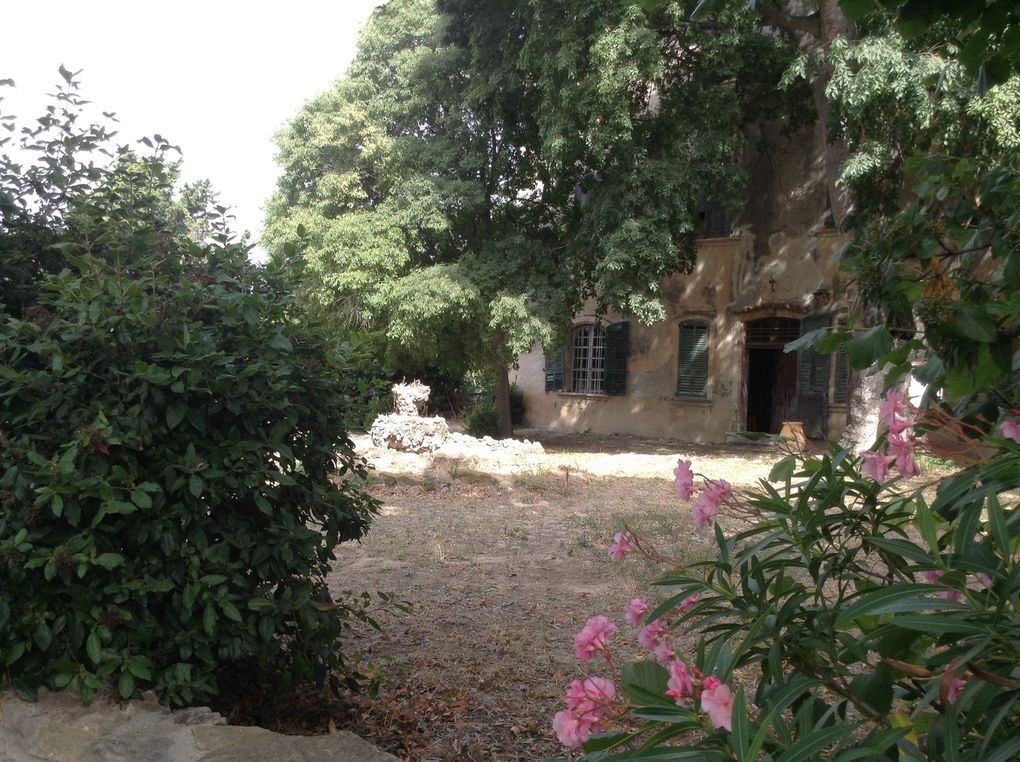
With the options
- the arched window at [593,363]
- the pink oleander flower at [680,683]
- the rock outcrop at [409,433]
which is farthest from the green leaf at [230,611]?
the arched window at [593,363]

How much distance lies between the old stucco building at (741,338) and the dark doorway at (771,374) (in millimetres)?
23

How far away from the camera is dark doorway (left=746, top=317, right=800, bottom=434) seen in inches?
665

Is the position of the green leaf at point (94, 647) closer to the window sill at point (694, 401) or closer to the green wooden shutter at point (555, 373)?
the window sill at point (694, 401)

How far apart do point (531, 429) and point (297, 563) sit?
17572 mm

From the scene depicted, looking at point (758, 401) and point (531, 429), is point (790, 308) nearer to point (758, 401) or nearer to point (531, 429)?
point (758, 401)

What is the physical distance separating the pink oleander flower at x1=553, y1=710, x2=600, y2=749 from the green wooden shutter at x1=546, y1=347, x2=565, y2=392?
60.4 feet

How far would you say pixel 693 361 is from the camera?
57.8 ft

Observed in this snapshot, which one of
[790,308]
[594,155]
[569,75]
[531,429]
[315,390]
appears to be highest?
[569,75]

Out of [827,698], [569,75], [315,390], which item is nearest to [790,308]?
[569,75]

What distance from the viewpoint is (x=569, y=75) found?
13.0m

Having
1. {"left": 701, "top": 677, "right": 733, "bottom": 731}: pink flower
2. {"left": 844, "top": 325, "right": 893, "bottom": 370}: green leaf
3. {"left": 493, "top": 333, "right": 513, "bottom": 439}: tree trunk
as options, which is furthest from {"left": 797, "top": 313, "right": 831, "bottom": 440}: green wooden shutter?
{"left": 701, "top": 677, "right": 733, "bottom": 731}: pink flower

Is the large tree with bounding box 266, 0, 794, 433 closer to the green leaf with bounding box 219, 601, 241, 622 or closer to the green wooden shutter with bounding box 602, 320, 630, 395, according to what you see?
the green wooden shutter with bounding box 602, 320, 630, 395

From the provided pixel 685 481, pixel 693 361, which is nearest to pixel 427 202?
pixel 693 361

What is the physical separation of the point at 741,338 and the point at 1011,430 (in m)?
15.9
